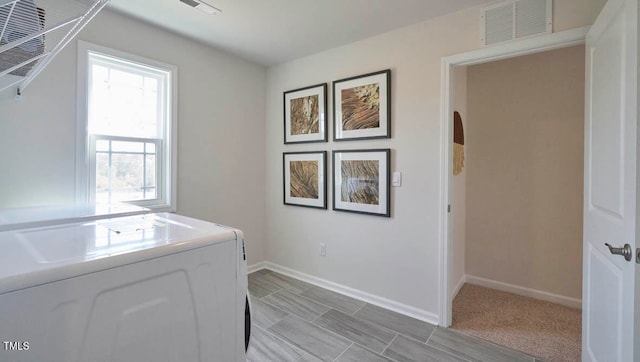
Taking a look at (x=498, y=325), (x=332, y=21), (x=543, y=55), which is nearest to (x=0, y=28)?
(x=332, y=21)

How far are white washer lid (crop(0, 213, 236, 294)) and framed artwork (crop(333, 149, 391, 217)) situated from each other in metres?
1.80

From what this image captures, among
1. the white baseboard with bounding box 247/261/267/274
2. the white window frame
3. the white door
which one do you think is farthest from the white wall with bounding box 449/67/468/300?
the white window frame

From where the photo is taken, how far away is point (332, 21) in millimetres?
2354

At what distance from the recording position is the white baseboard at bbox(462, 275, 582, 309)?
2.68 m

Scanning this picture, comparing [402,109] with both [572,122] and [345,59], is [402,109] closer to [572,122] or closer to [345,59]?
[345,59]

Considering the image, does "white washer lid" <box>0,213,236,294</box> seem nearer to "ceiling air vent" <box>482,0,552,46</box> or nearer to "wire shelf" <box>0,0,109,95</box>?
"wire shelf" <box>0,0,109,95</box>

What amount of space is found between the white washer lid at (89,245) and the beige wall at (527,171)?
124 inches

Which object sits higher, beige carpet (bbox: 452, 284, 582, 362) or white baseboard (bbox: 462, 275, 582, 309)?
white baseboard (bbox: 462, 275, 582, 309)

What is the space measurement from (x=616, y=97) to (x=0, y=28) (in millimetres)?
2484

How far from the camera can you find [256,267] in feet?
11.2

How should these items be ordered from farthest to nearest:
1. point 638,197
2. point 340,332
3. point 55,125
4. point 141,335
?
1. point 340,332
2. point 55,125
3. point 638,197
4. point 141,335

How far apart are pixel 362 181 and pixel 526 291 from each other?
2.08m

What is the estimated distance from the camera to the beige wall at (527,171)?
2.71 meters

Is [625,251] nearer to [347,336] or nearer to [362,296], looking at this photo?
[347,336]
